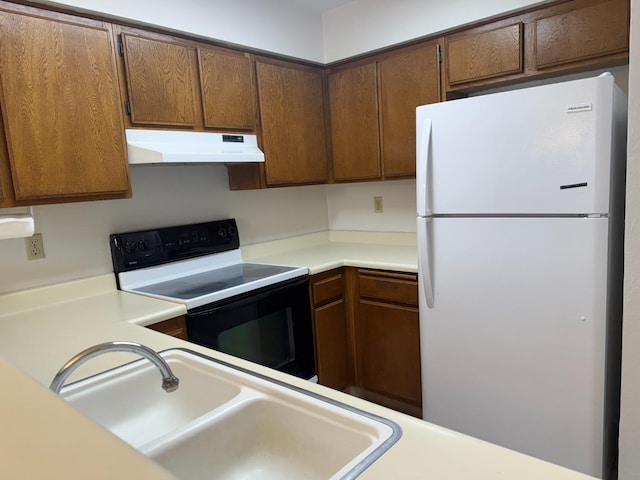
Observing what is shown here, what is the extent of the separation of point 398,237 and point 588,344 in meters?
1.48

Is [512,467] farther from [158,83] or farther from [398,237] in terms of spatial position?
[398,237]

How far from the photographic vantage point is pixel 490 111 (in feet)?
5.63

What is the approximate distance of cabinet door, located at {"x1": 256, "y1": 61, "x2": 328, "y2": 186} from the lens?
2518 millimetres

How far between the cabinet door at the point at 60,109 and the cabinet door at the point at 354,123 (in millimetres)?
1378

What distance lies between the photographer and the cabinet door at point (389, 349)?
2.32m

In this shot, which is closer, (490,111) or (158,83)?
(490,111)

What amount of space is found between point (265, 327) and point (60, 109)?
1275 mm

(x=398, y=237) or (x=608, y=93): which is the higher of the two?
(x=608, y=93)

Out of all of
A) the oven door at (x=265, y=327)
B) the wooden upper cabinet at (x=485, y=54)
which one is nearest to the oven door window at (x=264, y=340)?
the oven door at (x=265, y=327)

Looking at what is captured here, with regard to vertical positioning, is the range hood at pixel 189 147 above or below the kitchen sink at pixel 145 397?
above

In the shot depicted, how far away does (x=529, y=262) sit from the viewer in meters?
1.69

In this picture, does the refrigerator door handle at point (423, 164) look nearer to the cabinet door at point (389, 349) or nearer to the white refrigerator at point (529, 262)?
the white refrigerator at point (529, 262)

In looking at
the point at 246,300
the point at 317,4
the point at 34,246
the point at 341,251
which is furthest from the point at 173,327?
the point at 317,4

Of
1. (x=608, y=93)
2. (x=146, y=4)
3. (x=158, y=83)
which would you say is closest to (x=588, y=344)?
(x=608, y=93)
